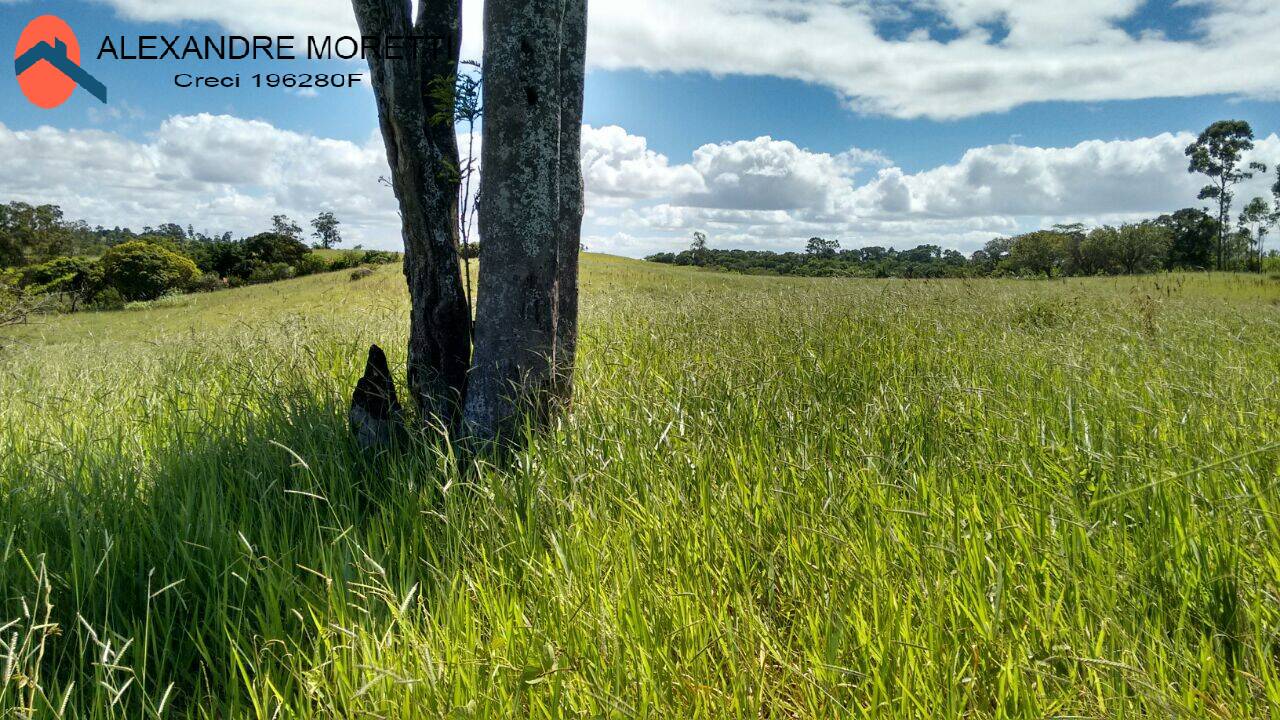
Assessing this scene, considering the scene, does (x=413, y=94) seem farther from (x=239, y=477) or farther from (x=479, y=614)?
(x=479, y=614)

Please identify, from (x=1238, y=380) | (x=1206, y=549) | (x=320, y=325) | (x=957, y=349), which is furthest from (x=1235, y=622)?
(x=320, y=325)

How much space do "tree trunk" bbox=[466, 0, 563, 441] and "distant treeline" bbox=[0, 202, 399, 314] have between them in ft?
104

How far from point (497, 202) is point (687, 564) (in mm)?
2326

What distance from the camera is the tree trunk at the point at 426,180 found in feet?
13.1

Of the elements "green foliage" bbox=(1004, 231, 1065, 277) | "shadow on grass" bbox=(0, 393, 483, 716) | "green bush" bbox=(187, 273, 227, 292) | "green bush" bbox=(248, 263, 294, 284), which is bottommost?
"shadow on grass" bbox=(0, 393, 483, 716)

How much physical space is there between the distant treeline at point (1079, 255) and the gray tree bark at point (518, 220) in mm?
40139

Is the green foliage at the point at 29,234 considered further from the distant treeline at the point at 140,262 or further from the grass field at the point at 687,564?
the grass field at the point at 687,564

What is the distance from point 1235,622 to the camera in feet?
6.39

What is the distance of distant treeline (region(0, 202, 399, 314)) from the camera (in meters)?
39.3

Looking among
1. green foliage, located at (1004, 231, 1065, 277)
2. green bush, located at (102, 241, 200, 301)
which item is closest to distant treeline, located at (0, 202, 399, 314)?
green bush, located at (102, 241, 200, 301)

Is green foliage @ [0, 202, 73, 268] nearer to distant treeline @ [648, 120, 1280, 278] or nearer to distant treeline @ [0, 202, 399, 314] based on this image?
distant treeline @ [0, 202, 399, 314]

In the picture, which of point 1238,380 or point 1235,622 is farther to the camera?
point 1238,380

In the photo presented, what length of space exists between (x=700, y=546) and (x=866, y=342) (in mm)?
3756

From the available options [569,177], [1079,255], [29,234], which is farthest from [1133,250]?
[29,234]
